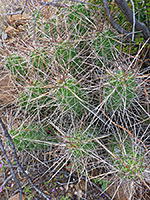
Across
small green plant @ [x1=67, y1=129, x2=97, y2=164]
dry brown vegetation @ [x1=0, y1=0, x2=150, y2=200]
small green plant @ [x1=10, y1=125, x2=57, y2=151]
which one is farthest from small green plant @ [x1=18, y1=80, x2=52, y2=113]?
small green plant @ [x1=67, y1=129, x2=97, y2=164]

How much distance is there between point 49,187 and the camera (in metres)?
1.20

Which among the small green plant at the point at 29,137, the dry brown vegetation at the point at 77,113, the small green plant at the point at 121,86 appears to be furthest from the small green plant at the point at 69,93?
the small green plant at the point at 29,137

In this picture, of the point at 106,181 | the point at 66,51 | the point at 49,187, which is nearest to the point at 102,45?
the point at 66,51

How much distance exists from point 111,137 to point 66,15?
0.88 m

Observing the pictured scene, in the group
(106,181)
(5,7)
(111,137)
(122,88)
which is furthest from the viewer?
(5,7)

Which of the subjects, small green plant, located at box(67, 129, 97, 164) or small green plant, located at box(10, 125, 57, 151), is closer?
small green plant, located at box(67, 129, 97, 164)

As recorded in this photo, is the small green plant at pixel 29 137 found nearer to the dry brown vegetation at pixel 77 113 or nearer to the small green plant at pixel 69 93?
the dry brown vegetation at pixel 77 113

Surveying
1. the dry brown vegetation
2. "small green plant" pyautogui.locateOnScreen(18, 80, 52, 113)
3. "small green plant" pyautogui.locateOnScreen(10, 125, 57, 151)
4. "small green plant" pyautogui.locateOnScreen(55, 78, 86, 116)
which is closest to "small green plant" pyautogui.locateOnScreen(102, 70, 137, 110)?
the dry brown vegetation

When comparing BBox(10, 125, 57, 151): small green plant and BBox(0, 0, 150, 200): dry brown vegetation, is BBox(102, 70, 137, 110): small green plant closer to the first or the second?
BBox(0, 0, 150, 200): dry brown vegetation

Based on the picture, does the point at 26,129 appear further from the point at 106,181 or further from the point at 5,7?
the point at 5,7

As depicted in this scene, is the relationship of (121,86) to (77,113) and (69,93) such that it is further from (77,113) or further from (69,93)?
(77,113)

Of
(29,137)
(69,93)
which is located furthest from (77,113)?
(29,137)

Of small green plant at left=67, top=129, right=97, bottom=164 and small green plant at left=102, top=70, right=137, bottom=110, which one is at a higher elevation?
small green plant at left=102, top=70, right=137, bottom=110

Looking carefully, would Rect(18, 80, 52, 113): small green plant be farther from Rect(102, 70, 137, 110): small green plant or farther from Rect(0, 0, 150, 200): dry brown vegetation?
Rect(102, 70, 137, 110): small green plant
